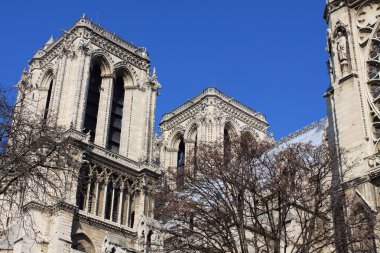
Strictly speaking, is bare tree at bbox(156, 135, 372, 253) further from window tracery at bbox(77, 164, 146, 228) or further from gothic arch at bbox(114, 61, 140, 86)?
gothic arch at bbox(114, 61, 140, 86)

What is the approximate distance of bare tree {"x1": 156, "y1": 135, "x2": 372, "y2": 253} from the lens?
1802cm

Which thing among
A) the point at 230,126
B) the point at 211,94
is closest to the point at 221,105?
the point at 211,94

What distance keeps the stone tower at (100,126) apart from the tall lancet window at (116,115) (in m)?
0.08

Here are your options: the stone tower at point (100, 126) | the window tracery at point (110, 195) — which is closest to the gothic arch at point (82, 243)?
the stone tower at point (100, 126)

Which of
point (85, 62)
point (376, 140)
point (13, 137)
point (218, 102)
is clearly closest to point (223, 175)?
point (376, 140)

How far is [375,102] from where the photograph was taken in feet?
67.5

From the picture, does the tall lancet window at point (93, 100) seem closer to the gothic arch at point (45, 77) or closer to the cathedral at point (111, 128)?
the cathedral at point (111, 128)

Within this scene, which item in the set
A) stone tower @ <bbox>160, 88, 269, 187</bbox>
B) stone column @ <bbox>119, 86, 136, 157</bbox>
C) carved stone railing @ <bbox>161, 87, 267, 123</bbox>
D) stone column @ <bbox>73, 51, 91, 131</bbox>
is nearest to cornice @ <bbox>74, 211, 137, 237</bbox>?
stone column @ <bbox>119, 86, 136, 157</bbox>

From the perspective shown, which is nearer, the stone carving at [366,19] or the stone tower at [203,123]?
the stone carving at [366,19]

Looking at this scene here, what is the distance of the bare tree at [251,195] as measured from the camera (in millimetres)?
18016

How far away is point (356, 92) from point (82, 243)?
2488 centimetres

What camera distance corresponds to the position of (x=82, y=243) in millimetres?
40156

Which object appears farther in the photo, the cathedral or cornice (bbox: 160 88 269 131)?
cornice (bbox: 160 88 269 131)

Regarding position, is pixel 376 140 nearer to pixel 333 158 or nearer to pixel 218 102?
pixel 333 158
